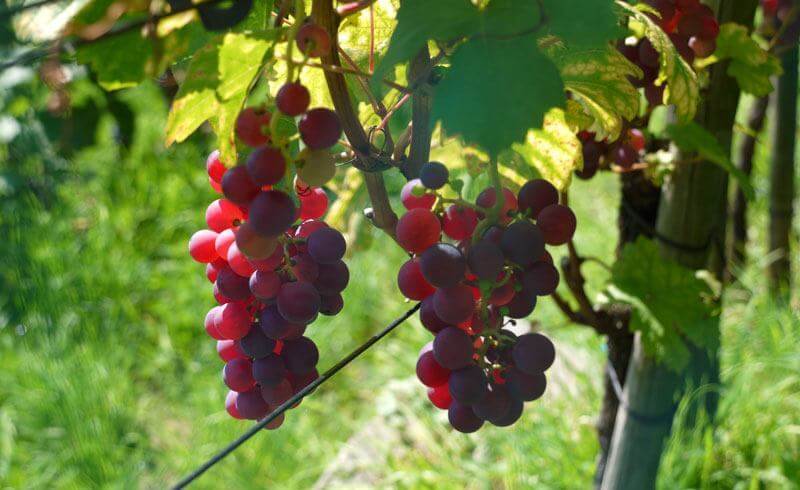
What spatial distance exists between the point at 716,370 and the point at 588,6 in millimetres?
1109

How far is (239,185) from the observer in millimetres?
492

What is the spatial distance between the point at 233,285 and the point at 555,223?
223 mm

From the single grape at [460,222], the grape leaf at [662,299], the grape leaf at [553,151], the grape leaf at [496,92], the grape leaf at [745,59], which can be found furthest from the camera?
the grape leaf at [662,299]

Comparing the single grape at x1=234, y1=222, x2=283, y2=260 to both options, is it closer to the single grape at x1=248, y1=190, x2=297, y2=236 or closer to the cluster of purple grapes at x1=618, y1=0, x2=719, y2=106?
the single grape at x1=248, y1=190, x2=297, y2=236

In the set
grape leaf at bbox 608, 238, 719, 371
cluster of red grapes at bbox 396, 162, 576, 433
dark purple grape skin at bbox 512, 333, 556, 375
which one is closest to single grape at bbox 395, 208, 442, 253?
cluster of red grapes at bbox 396, 162, 576, 433

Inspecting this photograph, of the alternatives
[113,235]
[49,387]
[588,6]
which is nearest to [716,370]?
[588,6]

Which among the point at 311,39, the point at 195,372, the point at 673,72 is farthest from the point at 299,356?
the point at 195,372

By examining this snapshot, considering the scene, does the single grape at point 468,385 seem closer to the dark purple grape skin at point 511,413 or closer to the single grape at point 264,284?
the dark purple grape skin at point 511,413

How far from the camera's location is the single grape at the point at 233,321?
0.59 m

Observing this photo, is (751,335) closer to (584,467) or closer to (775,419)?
(775,419)

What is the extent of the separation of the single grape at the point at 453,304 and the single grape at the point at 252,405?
173 mm

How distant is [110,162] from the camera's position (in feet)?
10.1

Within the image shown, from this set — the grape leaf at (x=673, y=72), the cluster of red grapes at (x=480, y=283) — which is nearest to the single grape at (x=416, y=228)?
the cluster of red grapes at (x=480, y=283)

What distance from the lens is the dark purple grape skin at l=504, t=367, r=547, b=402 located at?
582 millimetres
